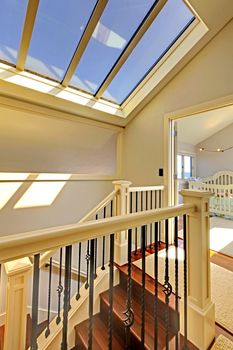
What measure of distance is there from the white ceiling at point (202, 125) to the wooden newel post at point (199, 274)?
13.5 ft

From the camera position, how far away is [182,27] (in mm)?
2424

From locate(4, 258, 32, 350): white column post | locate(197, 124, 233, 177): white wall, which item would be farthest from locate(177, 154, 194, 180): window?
locate(4, 258, 32, 350): white column post

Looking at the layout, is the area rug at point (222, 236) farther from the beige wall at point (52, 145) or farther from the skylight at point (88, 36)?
the skylight at point (88, 36)

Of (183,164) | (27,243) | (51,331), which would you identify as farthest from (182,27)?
(183,164)

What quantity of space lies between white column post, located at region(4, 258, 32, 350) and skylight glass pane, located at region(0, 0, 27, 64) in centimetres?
237

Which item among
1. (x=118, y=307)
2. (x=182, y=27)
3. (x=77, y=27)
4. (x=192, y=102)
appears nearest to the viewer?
(x=118, y=307)

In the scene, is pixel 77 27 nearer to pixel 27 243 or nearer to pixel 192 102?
pixel 192 102

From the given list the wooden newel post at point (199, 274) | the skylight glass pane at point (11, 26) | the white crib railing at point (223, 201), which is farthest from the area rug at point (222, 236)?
the skylight glass pane at point (11, 26)

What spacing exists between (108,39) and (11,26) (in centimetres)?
111

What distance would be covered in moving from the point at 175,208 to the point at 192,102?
6.94ft

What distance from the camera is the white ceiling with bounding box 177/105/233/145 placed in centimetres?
513

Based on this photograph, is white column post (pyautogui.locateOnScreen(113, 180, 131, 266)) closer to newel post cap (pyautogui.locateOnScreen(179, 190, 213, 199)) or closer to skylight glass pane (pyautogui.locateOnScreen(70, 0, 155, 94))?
newel post cap (pyautogui.locateOnScreen(179, 190, 213, 199))

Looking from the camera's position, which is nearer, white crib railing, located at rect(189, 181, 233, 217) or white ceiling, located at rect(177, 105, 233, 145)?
white crib railing, located at rect(189, 181, 233, 217)

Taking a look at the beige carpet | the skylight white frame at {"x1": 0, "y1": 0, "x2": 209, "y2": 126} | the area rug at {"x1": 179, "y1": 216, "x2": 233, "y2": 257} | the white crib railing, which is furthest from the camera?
the white crib railing
